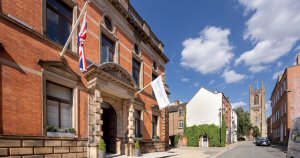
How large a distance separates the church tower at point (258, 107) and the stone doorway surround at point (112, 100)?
79700 millimetres

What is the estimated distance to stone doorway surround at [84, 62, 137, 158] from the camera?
39.6 ft

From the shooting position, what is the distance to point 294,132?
28.1 feet

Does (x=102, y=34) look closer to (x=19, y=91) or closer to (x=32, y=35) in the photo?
(x=32, y=35)

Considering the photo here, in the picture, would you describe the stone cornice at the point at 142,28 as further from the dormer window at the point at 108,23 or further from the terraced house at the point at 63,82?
the dormer window at the point at 108,23

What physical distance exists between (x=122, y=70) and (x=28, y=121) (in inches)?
287

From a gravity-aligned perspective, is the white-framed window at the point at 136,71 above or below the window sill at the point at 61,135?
above

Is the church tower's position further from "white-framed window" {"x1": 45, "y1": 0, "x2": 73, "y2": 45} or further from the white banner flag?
"white-framed window" {"x1": 45, "y1": 0, "x2": 73, "y2": 45}

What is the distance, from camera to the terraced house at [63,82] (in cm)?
797

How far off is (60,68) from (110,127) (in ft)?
23.9

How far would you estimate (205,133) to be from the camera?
36.6 meters

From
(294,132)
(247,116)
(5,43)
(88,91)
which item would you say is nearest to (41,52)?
(5,43)

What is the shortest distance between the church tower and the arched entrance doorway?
8006 centimetres

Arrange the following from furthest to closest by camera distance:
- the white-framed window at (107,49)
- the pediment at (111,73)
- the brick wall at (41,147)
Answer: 1. the white-framed window at (107,49)
2. the pediment at (111,73)
3. the brick wall at (41,147)

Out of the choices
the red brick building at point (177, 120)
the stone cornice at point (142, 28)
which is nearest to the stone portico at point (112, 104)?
the stone cornice at point (142, 28)
